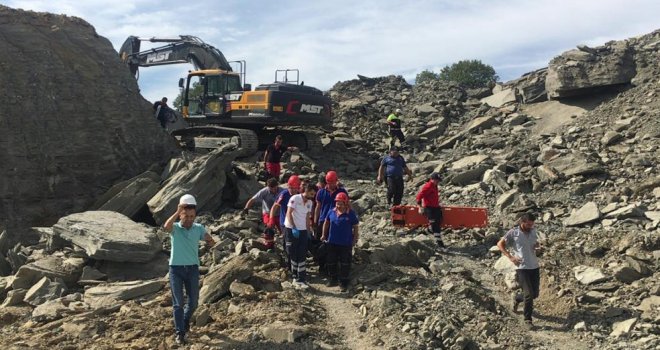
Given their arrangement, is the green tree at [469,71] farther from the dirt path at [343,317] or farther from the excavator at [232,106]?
the dirt path at [343,317]

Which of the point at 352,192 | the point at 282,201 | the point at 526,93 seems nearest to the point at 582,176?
the point at 352,192

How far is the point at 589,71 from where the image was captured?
19.3 meters

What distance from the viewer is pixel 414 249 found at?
9.68 meters

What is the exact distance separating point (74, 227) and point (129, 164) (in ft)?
15.9

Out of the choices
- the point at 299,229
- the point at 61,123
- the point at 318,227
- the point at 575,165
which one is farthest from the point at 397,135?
the point at 299,229

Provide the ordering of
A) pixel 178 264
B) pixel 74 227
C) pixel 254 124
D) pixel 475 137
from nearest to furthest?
pixel 178 264
pixel 74 227
pixel 254 124
pixel 475 137

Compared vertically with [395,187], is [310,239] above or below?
below

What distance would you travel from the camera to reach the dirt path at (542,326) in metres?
6.95

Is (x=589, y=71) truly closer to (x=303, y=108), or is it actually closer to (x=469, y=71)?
(x=303, y=108)

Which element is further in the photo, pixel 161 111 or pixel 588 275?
pixel 161 111

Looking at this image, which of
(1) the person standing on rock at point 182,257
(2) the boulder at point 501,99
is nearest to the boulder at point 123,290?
(1) the person standing on rock at point 182,257

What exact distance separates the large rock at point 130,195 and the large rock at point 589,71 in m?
14.1

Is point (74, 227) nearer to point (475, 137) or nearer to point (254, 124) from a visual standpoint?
point (254, 124)

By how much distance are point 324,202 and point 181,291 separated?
294 centimetres
